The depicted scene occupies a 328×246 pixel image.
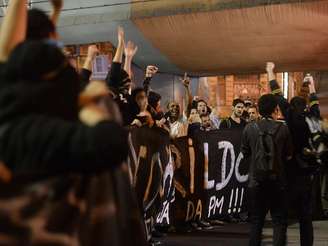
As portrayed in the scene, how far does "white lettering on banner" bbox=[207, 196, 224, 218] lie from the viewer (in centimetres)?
845

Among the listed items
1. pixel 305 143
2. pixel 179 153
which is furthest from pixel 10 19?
pixel 179 153

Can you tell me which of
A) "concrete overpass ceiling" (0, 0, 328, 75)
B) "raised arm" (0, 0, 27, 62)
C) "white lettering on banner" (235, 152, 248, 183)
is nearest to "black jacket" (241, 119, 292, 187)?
A: "white lettering on banner" (235, 152, 248, 183)

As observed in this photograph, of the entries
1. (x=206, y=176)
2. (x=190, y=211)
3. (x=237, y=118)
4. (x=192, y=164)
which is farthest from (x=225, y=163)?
(x=190, y=211)

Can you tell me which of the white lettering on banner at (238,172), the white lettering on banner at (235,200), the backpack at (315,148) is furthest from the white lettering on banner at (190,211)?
the backpack at (315,148)

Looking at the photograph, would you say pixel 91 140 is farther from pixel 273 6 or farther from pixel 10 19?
pixel 273 6

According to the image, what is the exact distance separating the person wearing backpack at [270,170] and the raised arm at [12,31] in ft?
11.4

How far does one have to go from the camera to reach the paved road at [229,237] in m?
7.06

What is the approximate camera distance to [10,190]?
204 centimetres

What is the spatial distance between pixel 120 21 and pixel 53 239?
9217 millimetres

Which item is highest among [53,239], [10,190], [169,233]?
[10,190]

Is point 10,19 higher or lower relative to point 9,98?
higher

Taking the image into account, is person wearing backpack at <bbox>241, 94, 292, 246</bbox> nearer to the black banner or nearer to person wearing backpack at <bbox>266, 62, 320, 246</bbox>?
person wearing backpack at <bbox>266, 62, 320, 246</bbox>

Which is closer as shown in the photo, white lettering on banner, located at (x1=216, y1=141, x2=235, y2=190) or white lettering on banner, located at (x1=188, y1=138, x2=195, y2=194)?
white lettering on banner, located at (x1=188, y1=138, x2=195, y2=194)

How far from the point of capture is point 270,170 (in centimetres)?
541
